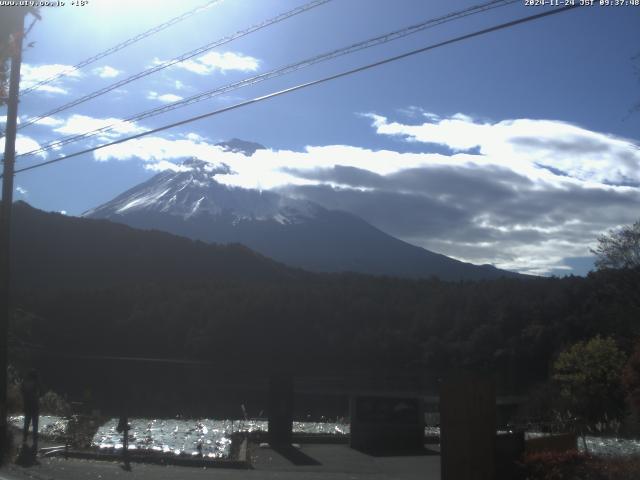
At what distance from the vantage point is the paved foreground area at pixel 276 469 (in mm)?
11664

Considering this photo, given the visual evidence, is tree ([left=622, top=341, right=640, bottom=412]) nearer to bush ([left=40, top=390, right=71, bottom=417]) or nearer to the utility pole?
the utility pole

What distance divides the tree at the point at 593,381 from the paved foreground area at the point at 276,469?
470 inches

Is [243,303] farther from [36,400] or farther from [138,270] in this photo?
[36,400]

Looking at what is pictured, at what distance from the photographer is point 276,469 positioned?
12797 millimetres

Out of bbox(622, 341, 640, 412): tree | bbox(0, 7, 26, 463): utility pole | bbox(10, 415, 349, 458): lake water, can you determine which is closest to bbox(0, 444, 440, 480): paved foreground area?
bbox(10, 415, 349, 458): lake water

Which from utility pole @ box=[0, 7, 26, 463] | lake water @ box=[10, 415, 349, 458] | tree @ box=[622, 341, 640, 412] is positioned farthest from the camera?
utility pole @ box=[0, 7, 26, 463]

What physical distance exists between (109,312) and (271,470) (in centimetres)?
6084

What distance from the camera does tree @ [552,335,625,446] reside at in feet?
83.4

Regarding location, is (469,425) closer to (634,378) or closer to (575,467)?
(575,467)

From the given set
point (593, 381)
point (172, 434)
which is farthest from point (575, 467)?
point (593, 381)

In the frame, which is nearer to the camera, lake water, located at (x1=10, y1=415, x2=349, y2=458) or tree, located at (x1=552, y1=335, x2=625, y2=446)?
lake water, located at (x1=10, y1=415, x2=349, y2=458)

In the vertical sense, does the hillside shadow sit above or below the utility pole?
below

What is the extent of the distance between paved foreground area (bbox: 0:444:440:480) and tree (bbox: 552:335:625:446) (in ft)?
39.2

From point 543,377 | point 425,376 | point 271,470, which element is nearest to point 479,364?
point 425,376
